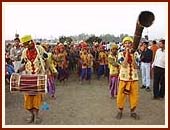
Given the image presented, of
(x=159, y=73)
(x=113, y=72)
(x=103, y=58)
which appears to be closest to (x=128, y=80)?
(x=113, y=72)

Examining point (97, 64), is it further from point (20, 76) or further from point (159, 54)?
point (20, 76)

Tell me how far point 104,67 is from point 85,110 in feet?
24.9

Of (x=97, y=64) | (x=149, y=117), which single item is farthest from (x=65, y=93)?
(x=97, y=64)

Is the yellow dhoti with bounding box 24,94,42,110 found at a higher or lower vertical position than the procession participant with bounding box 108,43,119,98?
lower

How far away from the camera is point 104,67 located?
17.3m

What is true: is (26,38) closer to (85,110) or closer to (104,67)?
(85,110)

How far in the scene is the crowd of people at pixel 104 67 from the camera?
8250mm

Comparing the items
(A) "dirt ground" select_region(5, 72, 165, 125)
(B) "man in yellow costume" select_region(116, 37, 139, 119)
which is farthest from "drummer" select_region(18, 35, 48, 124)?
(B) "man in yellow costume" select_region(116, 37, 139, 119)

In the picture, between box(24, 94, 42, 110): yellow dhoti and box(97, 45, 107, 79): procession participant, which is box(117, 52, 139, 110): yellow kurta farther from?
box(97, 45, 107, 79): procession participant

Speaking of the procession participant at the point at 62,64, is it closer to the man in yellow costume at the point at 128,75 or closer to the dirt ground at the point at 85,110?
the dirt ground at the point at 85,110

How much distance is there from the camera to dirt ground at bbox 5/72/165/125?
8.62m

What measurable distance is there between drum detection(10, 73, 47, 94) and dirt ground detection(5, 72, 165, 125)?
0.84 meters

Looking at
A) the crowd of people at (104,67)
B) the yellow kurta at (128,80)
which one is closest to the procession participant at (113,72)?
the crowd of people at (104,67)

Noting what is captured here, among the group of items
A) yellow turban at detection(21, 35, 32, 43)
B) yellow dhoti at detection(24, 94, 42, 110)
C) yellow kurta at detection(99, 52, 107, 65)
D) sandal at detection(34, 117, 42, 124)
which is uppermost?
yellow turban at detection(21, 35, 32, 43)
